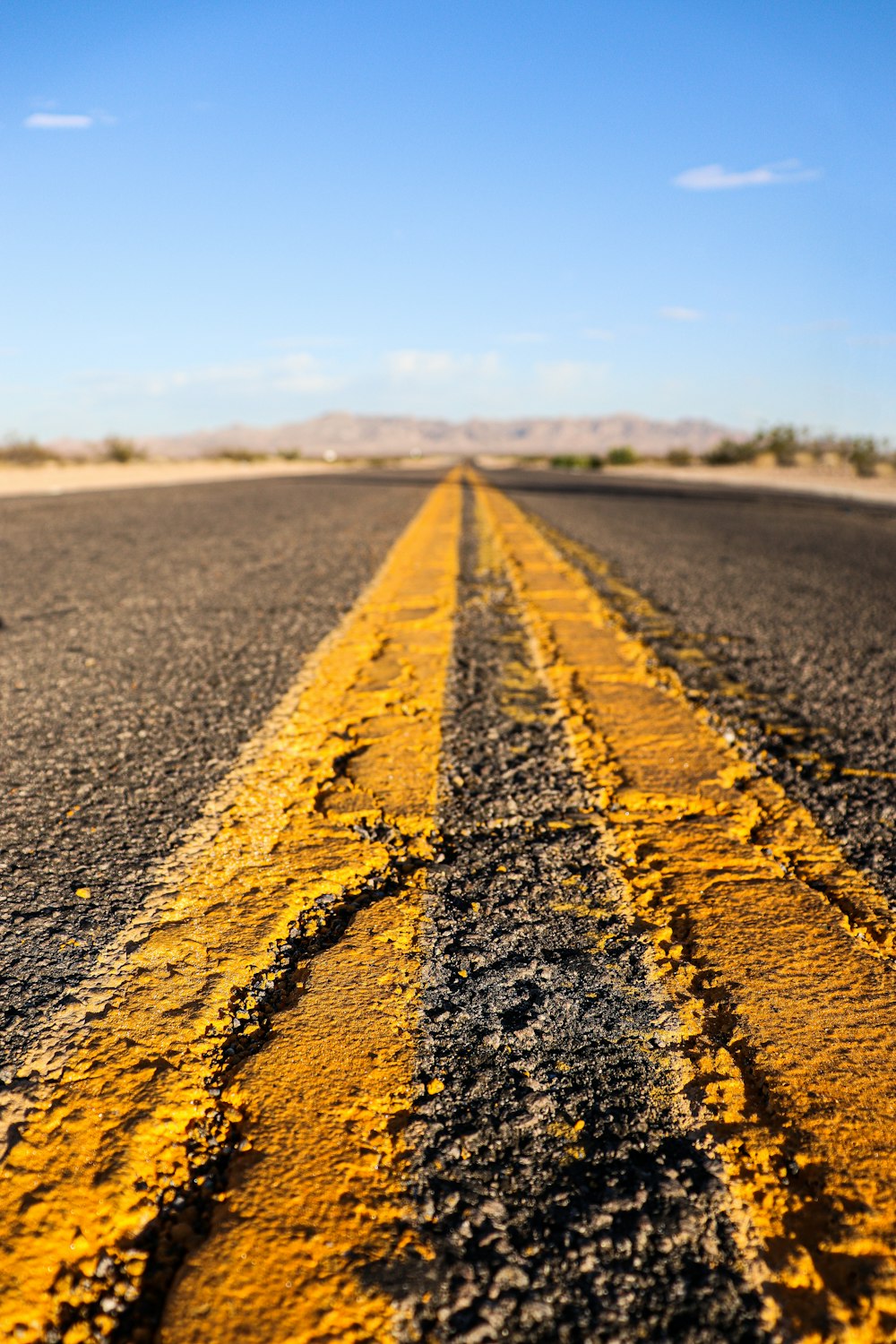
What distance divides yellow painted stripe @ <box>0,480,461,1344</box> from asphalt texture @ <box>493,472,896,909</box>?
87 centimetres

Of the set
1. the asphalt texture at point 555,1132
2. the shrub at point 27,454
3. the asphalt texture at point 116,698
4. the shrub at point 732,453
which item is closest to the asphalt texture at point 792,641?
the asphalt texture at point 555,1132

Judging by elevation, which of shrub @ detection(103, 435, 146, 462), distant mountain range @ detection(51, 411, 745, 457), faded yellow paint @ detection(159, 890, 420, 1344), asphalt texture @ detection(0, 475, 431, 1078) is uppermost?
distant mountain range @ detection(51, 411, 745, 457)

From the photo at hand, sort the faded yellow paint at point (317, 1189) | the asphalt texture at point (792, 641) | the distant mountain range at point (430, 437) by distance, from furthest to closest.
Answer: the distant mountain range at point (430, 437), the asphalt texture at point (792, 641), the faded yellow paint at point (317, 1189)

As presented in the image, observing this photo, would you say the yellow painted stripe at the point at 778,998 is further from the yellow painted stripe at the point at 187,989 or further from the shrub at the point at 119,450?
the shrub at the point at 119,450

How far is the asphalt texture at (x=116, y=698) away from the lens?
1.31m

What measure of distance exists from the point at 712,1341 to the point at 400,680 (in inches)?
82.3

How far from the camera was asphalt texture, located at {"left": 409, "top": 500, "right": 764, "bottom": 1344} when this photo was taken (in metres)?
0.72

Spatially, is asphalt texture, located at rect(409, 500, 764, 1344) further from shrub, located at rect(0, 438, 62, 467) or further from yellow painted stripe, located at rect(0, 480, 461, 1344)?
shrub, located at rect(0, 438, 62, 467)

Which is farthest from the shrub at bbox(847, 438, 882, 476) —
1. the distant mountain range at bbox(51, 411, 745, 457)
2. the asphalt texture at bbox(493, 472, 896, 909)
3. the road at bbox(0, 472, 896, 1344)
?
the distant mountain range at bbox(51, 411, 745, 457)

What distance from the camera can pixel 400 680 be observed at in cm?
268

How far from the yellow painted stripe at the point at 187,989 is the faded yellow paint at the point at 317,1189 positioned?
0.15 ft

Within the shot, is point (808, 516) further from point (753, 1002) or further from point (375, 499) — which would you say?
point (753, 1002)

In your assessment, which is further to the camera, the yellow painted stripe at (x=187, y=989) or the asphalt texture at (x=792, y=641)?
the asphalt texture at (x=792, y=641)

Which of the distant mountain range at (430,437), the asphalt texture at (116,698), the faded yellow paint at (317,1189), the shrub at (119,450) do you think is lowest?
the faded yellow paint at (317,1189)
